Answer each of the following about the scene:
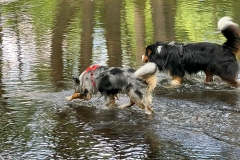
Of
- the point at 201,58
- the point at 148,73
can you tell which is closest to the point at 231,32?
the point at 201,58

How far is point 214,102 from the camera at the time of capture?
26.6 ft

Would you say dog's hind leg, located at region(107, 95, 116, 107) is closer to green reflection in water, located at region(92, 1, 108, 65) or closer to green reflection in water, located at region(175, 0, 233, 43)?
green reflection in water, located at region(92, 1, 108, 65)

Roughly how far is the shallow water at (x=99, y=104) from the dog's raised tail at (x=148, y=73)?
523mm

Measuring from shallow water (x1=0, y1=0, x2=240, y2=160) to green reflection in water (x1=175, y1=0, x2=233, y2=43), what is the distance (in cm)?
6

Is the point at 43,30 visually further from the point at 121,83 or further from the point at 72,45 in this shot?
the point at 121,83

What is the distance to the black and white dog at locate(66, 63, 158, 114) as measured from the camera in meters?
7.25

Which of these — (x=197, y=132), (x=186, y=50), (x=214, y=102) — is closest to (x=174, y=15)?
(x=186, y=50)

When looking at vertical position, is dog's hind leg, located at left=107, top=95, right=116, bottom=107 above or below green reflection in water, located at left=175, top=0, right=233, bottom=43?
below

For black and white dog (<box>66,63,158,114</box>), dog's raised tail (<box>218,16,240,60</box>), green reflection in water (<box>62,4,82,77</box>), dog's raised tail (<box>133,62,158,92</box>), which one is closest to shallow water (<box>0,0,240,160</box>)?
green reflection in water (<box>62,4,82,77</box>)

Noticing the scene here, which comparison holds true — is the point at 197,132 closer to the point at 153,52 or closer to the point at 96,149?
the point at 96,149

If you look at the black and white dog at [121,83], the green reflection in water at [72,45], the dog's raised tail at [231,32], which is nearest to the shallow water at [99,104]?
the green reflection in water at [72,45]

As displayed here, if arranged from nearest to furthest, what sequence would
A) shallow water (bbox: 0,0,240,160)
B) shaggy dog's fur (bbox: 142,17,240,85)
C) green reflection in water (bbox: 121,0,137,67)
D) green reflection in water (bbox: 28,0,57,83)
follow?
1. shallow water (bbox: 0,0,240,160)
2. shaggy dog's fur (bbox: 142,17,240,85)
3. green reflection in water (bbox: 28,0,57,83)
4. green reflection in water (bbox: 121,0,137,67)

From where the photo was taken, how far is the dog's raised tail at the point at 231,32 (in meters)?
8.63

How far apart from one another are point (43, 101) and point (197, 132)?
284cm
